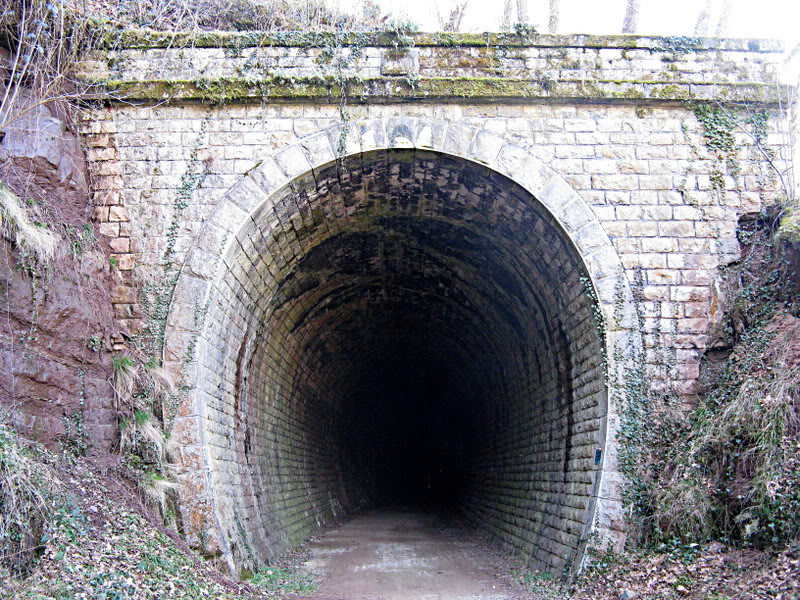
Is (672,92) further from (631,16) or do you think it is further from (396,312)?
(631,16)

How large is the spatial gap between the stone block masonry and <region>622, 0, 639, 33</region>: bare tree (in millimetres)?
8828

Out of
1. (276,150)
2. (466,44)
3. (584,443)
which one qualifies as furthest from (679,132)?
(276,150)

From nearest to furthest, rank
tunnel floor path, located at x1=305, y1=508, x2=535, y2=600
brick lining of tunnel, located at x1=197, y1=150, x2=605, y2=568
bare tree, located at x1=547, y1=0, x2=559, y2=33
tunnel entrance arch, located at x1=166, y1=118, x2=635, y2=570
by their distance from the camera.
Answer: tunnel floor path, located at x1=305, y1=508, x2=535, y2=600 < tunnel entrance arch, located at x1=166, y1=118, x2=635, y2=570 < brick lining of tunnel, located at x1=197, y1=150, x2=605, y2=568 < bare tree, located at x1=547, y1=0, x2=559, y2=33

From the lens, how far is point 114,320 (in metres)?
8.13

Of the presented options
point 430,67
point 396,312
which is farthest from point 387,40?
point 396,312

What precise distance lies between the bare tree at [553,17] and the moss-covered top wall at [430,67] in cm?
944

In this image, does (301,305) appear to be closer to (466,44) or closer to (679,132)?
(466,44)

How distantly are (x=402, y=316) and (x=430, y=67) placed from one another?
22.7 feet

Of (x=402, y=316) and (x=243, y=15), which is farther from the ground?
(x=243, y=15)

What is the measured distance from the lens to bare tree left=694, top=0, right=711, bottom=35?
57.5 ft

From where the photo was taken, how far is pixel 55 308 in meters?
7.29

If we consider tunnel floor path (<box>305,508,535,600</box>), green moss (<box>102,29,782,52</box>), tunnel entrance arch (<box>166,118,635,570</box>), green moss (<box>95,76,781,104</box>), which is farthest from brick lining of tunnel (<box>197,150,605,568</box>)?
green moss (<box>102,29,782,52</box>)

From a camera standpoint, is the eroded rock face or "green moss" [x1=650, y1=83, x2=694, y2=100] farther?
"green moss" [x1=650, y1=83, x2=694, y2=100]

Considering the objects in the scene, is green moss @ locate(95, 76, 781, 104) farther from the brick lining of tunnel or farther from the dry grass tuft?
the dry grass tuft
